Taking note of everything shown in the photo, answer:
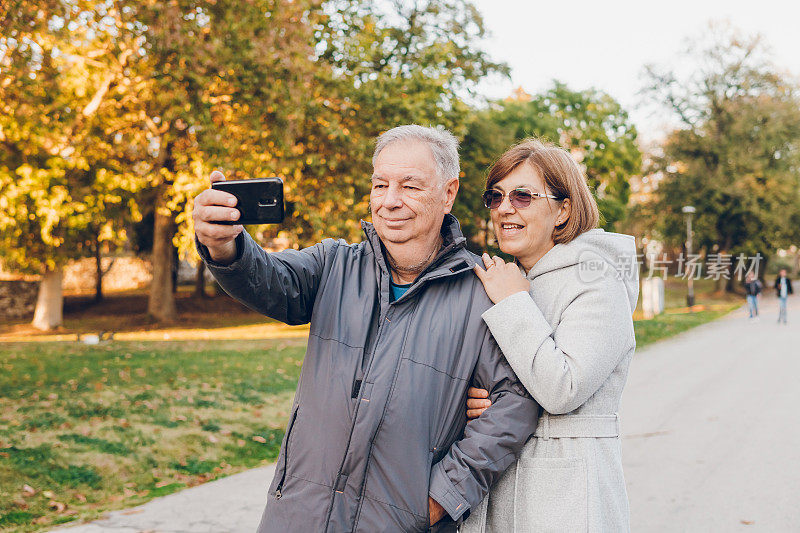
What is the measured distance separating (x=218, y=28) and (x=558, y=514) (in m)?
13.8

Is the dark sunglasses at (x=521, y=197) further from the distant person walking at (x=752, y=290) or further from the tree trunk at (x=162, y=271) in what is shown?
the distant person walking at (x=752, y=290)

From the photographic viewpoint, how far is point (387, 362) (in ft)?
7.39

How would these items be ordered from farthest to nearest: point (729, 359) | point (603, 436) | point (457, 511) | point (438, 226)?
point (729, 359)
point (438, 226)
point (603, 436)
point (457, 511)

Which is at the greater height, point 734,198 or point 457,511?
point 734,198

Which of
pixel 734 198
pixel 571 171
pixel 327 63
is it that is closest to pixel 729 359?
pixel 327 63

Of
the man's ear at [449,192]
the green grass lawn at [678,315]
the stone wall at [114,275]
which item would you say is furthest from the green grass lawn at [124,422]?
the stone wall at [114,275]

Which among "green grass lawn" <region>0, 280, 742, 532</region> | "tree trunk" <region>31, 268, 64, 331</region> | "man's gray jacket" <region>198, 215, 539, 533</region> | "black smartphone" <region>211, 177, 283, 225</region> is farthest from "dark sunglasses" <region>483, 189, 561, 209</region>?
"tree trunk" <region>31, 268, 64, 331</region>

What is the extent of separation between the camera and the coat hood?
8.14 feet

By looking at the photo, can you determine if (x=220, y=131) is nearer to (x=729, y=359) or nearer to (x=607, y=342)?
(x=729, y=359)

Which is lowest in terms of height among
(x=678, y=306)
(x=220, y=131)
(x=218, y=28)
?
(x=678, y=306)

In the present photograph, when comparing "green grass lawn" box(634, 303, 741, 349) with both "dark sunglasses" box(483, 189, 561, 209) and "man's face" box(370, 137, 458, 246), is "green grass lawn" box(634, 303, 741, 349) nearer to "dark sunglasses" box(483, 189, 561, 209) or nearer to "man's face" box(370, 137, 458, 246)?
"dark sunglasses" box(483, 189, 561, 209)

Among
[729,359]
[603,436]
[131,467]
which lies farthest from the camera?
[729,359]

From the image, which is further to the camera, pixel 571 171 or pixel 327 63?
pixel 327 63

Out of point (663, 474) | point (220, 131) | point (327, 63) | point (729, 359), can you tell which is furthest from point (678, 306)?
point (663, 474)
